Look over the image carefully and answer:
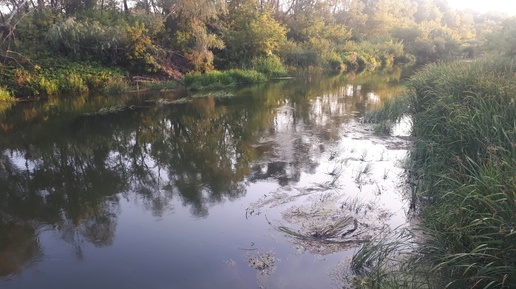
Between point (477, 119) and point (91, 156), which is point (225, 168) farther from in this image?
point (477, 119)

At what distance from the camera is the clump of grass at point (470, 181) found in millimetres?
2932

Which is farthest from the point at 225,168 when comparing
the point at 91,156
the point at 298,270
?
the point at 298,270

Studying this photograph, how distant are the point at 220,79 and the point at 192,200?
1397cm

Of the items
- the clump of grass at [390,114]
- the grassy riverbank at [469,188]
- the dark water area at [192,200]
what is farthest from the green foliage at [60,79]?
the grassy riverbank at [469,188]

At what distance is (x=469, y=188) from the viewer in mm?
3752

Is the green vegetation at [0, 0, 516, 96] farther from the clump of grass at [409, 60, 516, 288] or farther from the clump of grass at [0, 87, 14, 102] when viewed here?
the clump of grass at [409, 60, 516, 288]

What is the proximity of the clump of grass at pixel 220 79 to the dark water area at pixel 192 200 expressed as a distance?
7.08 m

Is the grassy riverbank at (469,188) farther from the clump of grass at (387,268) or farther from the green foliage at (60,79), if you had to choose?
the green foliage at (60,79)

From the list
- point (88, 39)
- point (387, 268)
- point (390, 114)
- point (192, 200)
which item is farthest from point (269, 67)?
point (387, 268)

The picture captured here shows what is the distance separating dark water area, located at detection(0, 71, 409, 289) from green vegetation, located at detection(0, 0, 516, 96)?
565 cm

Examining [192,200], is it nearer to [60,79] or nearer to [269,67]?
[60,79]

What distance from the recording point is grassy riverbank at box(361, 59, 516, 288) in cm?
293

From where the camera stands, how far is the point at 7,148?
873 cm

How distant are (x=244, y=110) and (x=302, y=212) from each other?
808 centimetres
